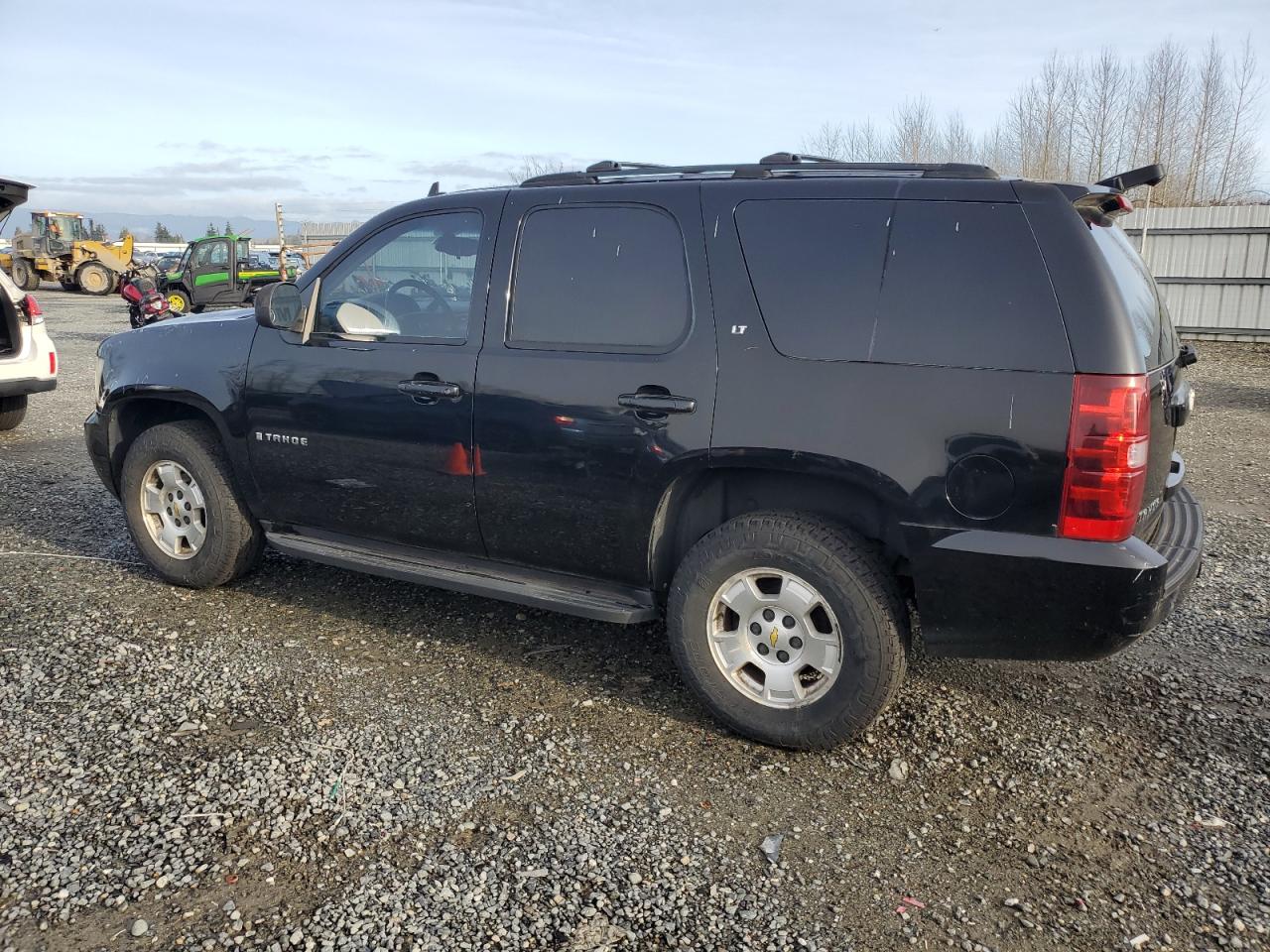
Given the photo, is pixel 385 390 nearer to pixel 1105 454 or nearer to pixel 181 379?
pixel 181 379

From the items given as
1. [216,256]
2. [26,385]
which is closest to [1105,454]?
[26,385]

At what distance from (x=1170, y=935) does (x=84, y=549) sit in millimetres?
5575

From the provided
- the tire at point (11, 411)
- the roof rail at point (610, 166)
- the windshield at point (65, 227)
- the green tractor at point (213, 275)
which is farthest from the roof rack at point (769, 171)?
the windshield at point (65, 227)

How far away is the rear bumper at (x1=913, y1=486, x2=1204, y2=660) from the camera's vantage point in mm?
3021

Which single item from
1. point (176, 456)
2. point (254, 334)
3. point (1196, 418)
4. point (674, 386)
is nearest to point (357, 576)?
point (176, 456)

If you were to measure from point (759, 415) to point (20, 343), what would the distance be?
7.95 m

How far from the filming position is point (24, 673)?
4.03 metres

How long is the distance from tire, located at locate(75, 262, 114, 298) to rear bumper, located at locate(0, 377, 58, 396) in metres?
26.8

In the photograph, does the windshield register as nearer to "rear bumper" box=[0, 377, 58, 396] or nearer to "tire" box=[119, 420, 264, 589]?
"rear bumper" box=[0, 377, 58, 396]

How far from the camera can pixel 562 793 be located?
3.24m

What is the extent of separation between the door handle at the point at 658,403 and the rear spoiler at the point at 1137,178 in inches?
60.0

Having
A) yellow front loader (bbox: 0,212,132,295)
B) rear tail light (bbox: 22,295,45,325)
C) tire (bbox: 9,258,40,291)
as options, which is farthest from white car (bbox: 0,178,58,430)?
tire (bbox: 9,258,40,291)

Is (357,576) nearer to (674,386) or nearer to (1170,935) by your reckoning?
(674,386)

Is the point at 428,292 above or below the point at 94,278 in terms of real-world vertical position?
below
